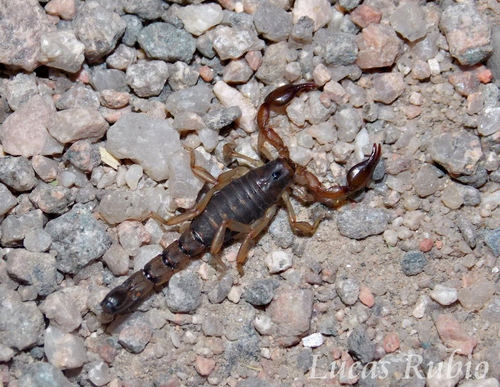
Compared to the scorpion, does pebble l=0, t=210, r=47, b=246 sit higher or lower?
higher

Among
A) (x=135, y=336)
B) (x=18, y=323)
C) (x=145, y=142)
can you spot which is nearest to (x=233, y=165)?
(x=145, y=142)

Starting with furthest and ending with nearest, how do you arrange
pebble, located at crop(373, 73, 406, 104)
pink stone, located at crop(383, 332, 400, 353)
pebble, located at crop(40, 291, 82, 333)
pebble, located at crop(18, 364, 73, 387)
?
pebble, located at crop(373, 73, 406, 104) → pink stone, located at crop(383, 332, 400, 353) → pebble, located at crop(40, 291, 82, 333) → pebble, located at crop(18, 364, 73, 387)

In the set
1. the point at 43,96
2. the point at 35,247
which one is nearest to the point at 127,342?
the point at 35,247

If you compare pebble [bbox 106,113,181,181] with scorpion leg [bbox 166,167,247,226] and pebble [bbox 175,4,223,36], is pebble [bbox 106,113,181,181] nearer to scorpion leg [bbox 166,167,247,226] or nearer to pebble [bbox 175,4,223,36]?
scorpion leg [bbox 166,167,247,226]

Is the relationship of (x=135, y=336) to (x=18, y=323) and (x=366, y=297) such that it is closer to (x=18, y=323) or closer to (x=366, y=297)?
(x=18, y=323)

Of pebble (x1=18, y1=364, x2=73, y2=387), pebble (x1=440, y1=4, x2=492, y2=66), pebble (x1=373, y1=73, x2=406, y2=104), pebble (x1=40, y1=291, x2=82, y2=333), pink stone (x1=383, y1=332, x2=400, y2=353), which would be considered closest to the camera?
pebble (x1=18, y1=364, x2=73, y2=387)

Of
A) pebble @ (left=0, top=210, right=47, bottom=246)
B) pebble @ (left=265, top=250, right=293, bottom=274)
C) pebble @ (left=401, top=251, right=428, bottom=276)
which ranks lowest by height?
pebble @ (left=401, top=251, right=428, bottom=276)

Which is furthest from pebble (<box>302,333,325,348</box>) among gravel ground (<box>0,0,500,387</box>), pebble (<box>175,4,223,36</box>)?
pebble (<box>175,4,223,36</box>)
